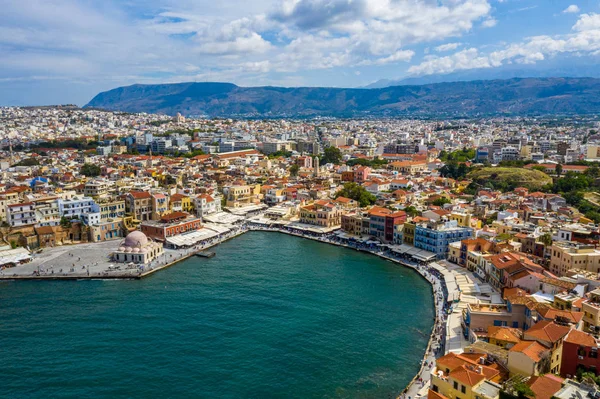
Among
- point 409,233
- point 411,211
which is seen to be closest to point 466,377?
point 409,233

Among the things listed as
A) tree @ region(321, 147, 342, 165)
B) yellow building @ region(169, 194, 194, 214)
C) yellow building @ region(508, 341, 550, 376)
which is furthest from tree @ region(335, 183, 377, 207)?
tree @ region(321, 147, 342, 165)

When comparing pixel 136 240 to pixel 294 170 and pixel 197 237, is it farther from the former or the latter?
pixel 294 170

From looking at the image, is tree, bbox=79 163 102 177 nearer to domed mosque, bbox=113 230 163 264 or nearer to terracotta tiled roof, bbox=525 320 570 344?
domed mosque, bbox=113 230 163 264

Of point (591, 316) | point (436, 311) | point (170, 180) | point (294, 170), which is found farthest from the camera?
point (294, 170)

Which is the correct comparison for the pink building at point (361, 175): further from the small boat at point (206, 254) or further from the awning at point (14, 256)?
the awning at point (14, 256)

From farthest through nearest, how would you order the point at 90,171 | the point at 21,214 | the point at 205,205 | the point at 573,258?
the point at 90,171
the point at 205,205
the point at 21,214
the point at 573,258

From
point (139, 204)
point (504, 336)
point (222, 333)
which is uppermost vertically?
point (139, 204)
